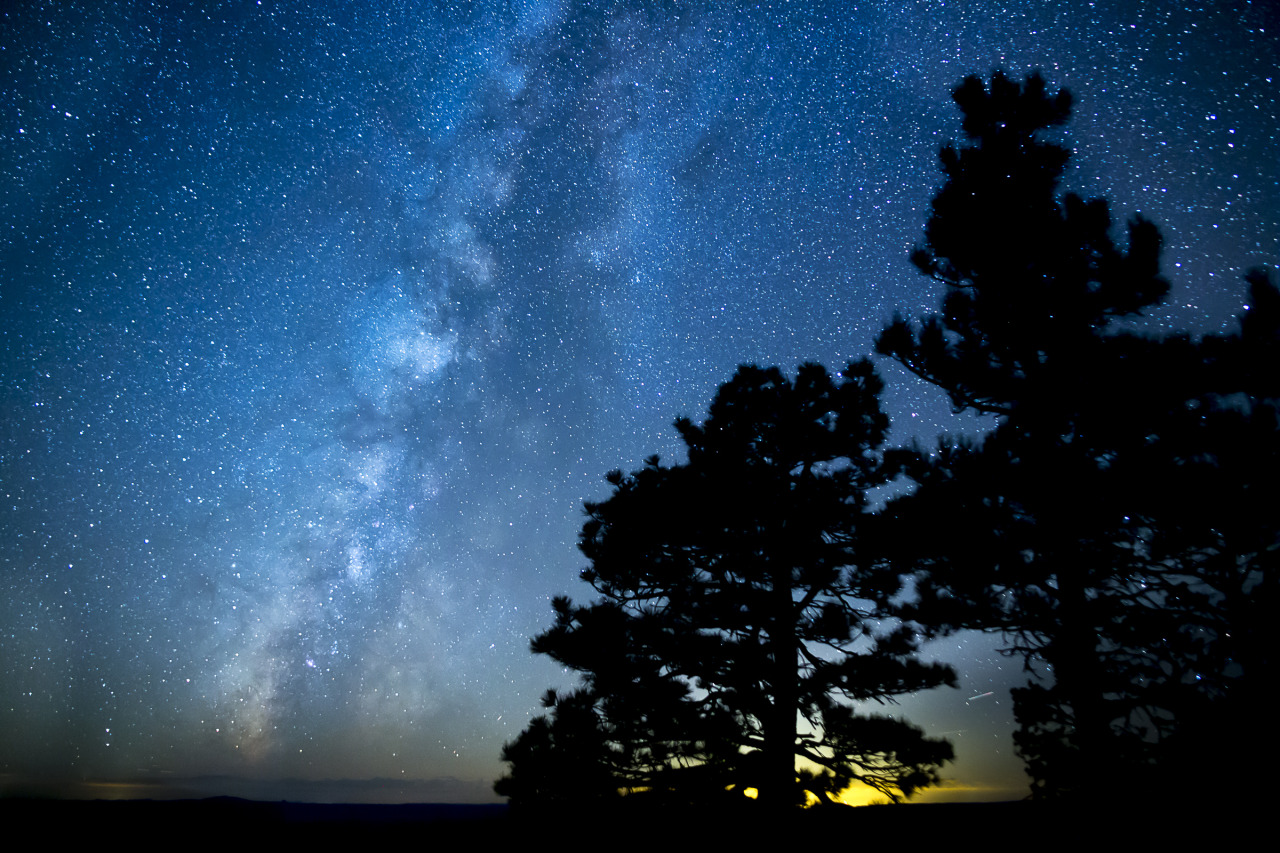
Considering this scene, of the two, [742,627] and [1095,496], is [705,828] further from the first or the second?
[1095,496]

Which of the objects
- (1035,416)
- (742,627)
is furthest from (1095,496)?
(742,627)

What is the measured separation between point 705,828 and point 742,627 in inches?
118

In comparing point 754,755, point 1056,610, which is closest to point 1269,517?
point 1056,610

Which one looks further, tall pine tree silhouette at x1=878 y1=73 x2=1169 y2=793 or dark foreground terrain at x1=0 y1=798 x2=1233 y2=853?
tall pine tree silhouette at x1=878 y1=73 x2=1169 y2=793

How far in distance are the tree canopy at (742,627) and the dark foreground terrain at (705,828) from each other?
1208 millimetres

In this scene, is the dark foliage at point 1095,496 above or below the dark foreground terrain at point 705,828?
above

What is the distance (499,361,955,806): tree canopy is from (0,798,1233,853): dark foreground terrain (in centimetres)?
121

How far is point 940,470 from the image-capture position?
9.00 metres

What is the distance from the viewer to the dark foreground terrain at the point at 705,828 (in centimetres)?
546

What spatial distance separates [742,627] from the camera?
9.45 meters

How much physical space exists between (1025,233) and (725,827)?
10.4m

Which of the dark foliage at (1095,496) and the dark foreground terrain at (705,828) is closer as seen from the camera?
the dark foreground terrain at (705,828)

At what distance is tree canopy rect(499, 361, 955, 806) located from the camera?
8.83 metres

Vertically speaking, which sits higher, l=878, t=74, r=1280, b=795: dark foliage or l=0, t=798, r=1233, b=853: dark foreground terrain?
l=878, t=74, r=1280, b=795: dark foliage
